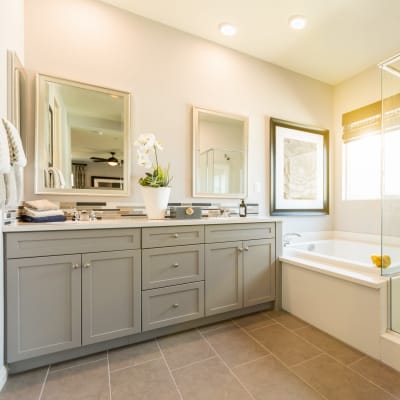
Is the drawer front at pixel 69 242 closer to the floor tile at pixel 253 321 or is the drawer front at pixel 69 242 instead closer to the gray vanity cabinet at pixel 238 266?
the gray vanity cabinet at pixel 238 266

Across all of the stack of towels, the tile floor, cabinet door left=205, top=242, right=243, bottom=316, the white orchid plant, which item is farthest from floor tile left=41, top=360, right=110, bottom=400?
the white orchid plant

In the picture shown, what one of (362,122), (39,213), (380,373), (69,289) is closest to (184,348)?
(69,289)

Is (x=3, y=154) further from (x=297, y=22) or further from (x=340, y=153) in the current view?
(x=340, y=153)

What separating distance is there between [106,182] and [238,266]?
1.32m

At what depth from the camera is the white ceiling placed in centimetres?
196

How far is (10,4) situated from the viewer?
146 cm

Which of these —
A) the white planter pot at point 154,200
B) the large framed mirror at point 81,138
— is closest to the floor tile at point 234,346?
the white planter pot at point 154,200

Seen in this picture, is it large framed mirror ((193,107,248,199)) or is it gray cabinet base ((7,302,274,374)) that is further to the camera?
large framed mirror ((193,107,248,199))

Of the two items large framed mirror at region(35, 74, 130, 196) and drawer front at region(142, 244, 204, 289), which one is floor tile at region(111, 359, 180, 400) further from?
large framed mirror at region(35, 74, 130, 196)

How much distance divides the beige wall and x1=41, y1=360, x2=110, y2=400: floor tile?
1221 mm

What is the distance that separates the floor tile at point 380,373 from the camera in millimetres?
1246

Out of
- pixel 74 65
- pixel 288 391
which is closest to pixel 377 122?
pixel 288 391

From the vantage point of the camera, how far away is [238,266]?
1965 mm

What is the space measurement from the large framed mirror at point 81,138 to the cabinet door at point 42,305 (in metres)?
0.65
